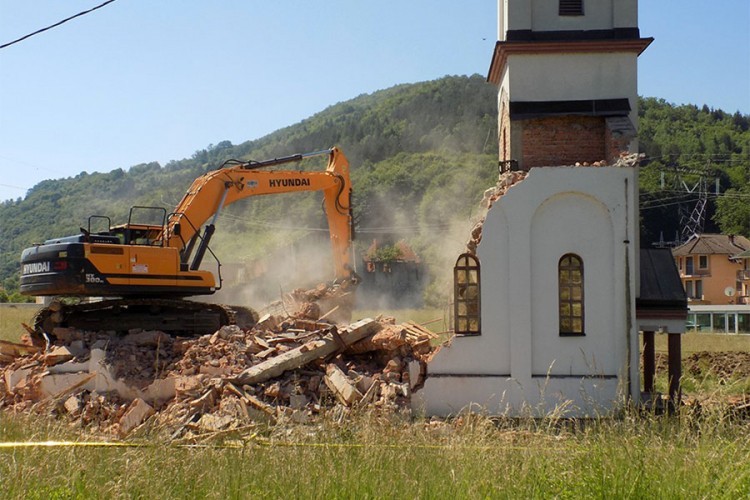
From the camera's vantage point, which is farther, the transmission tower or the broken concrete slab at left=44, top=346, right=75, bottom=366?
the transmission tower

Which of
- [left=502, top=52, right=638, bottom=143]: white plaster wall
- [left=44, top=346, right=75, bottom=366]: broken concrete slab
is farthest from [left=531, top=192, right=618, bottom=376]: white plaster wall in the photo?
[left=44, top=346, right=75, bottom=366]: broken concrete slab

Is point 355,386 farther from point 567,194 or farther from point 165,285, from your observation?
point 165,285

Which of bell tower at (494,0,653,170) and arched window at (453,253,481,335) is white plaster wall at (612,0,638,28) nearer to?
bell tower at (494,0,653,170)

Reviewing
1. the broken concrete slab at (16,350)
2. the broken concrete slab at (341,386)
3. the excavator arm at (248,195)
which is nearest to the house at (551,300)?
the broken concrete slab at (341,386)

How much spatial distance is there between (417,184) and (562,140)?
67754 mm

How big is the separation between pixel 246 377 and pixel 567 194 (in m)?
6.48

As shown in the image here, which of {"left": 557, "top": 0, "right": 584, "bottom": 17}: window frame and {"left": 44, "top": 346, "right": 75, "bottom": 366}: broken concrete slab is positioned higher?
{"left": 557, "top": 0, "right": 584, "bottom": 17}: window frame

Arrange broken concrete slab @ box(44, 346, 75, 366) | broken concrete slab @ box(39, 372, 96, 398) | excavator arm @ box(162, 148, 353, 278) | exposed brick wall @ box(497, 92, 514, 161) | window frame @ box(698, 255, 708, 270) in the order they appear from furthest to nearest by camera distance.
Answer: window frame @ box(698, 255, 708, 270)
excavator arm @ box(162, 148, 353, 278)
exposed brick wall @ box(497, 92, 514, 161)
broken concrete slab @ box(44, 346, 75, 366)
broken concrete slab @ box(39, 372, 96, 398)

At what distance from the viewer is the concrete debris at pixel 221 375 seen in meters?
15.2

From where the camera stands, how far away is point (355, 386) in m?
15.9

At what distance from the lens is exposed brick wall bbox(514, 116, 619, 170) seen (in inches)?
736

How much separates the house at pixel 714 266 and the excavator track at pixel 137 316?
5343cm

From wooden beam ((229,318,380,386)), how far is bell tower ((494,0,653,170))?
4.72m

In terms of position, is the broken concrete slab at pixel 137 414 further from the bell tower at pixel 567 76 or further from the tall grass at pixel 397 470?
the bell tower at pixel 567 76
